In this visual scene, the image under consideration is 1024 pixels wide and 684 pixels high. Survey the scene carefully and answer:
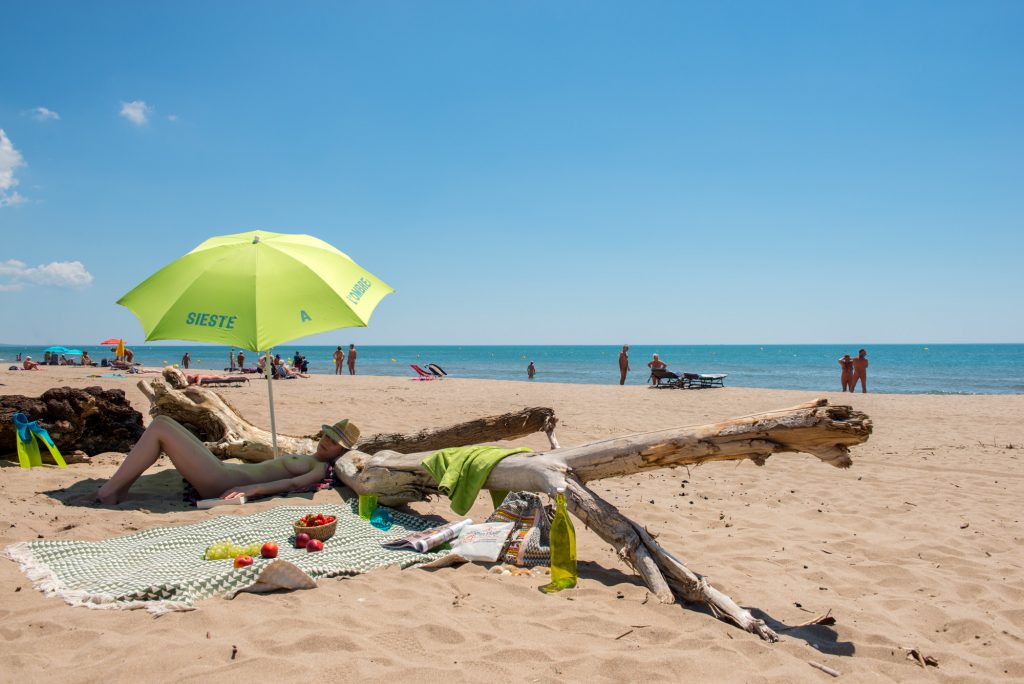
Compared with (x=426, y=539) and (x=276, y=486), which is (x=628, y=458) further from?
(x=276, y=486)

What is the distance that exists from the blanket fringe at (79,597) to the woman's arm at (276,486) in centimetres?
188

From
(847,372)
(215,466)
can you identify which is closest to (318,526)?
(215,466)

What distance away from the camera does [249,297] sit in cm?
491

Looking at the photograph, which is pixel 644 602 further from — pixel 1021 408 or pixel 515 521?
pixel 1021 408

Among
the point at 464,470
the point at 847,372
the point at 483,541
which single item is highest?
the point at 847,372

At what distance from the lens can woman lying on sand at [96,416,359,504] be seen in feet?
16.3

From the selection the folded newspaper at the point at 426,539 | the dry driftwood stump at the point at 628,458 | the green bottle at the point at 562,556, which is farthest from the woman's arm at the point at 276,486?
the green bottle at the point at 562,556

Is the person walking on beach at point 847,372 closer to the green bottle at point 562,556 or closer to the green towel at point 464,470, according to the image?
the green towel at point 464,470

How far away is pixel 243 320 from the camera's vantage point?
4801 mm

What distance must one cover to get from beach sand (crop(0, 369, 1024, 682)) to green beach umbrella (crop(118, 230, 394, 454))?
154cm

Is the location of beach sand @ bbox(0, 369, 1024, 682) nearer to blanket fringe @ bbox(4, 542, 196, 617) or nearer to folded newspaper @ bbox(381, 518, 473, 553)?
blanket fringe @ bbox(4, 542, 196, 617)

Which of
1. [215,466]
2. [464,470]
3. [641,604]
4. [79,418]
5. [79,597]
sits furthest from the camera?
[79,418]

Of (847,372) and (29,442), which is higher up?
(847,372)

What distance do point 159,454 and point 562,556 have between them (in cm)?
364
